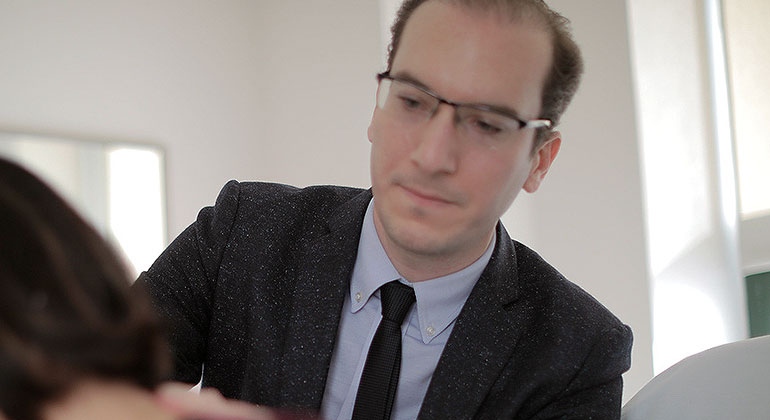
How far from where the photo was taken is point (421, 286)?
1445mm

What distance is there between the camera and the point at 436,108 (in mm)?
1410

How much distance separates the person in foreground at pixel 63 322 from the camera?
399 mm

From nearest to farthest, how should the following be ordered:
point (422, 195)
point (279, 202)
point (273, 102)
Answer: point (422, 195), point (279, 202), point (273, 102)

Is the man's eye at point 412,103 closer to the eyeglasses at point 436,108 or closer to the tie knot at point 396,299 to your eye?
the eyeglasses at point 436,108

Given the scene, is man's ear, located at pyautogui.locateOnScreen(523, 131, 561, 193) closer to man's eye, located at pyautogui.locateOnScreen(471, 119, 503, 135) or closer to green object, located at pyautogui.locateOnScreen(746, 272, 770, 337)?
man's eye, located at pyautogui.locateOnScreen(471, 119, 503, 135)

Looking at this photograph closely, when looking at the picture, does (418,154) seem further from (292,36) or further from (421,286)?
(292,36)

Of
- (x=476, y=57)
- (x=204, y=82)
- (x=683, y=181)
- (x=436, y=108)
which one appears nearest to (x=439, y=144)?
(x=436, y=108)

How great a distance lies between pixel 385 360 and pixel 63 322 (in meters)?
1.04

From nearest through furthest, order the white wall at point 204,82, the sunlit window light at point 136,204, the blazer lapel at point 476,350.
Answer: the blazer lapel at point 476,350, the white wall at point 204,82, the sunlit window light at point 136,204

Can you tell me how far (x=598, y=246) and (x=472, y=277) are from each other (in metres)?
2.06

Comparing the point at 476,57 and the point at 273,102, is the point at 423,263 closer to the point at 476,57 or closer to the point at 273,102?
the point at 476,57

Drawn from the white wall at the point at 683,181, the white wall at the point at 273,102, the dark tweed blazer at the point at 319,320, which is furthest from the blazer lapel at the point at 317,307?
the white wall at the point at 683,181

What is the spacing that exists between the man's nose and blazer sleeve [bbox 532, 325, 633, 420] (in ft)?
1.39

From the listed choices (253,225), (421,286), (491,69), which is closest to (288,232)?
(253,225)
